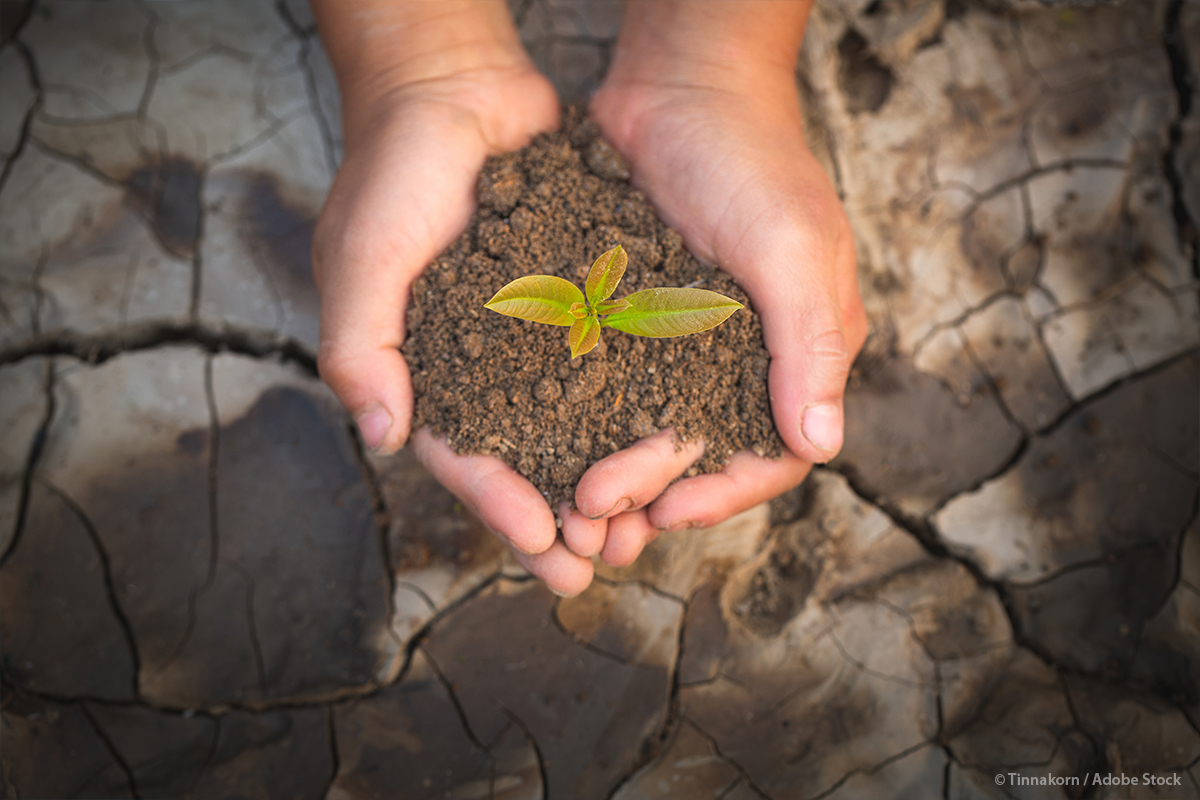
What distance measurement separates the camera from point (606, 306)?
5.51 feet

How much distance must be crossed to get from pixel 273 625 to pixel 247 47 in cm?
226

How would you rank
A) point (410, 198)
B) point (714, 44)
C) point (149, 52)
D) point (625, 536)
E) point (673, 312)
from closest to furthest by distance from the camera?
point (673, 312) → point (625, 536) → point (410, 198) → point (714, 44) → point (149, 52)

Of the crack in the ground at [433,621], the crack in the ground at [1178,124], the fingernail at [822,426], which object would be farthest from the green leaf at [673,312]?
the crack in the ground at [1178,124]

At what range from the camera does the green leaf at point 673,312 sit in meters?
1.58

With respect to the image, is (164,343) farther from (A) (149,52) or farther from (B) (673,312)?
(B) (673,312)

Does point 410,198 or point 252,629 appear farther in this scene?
point 252,629

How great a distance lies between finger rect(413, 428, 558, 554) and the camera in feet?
5.78

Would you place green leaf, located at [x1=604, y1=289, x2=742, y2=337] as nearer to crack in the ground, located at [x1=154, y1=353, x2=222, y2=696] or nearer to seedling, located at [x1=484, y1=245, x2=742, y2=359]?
seedling, located at [x1=484, y1=245, x2=742, y2=359]

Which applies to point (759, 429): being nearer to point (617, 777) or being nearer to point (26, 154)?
point (617, 777)

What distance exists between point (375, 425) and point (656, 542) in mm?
1001

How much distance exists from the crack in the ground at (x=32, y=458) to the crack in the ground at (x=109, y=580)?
8 cm

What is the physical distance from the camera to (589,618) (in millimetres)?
2326

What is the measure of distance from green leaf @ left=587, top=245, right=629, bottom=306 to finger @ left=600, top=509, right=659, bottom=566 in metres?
0.59

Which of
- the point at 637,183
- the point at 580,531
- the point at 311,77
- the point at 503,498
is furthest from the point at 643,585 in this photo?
the point at 311,77
